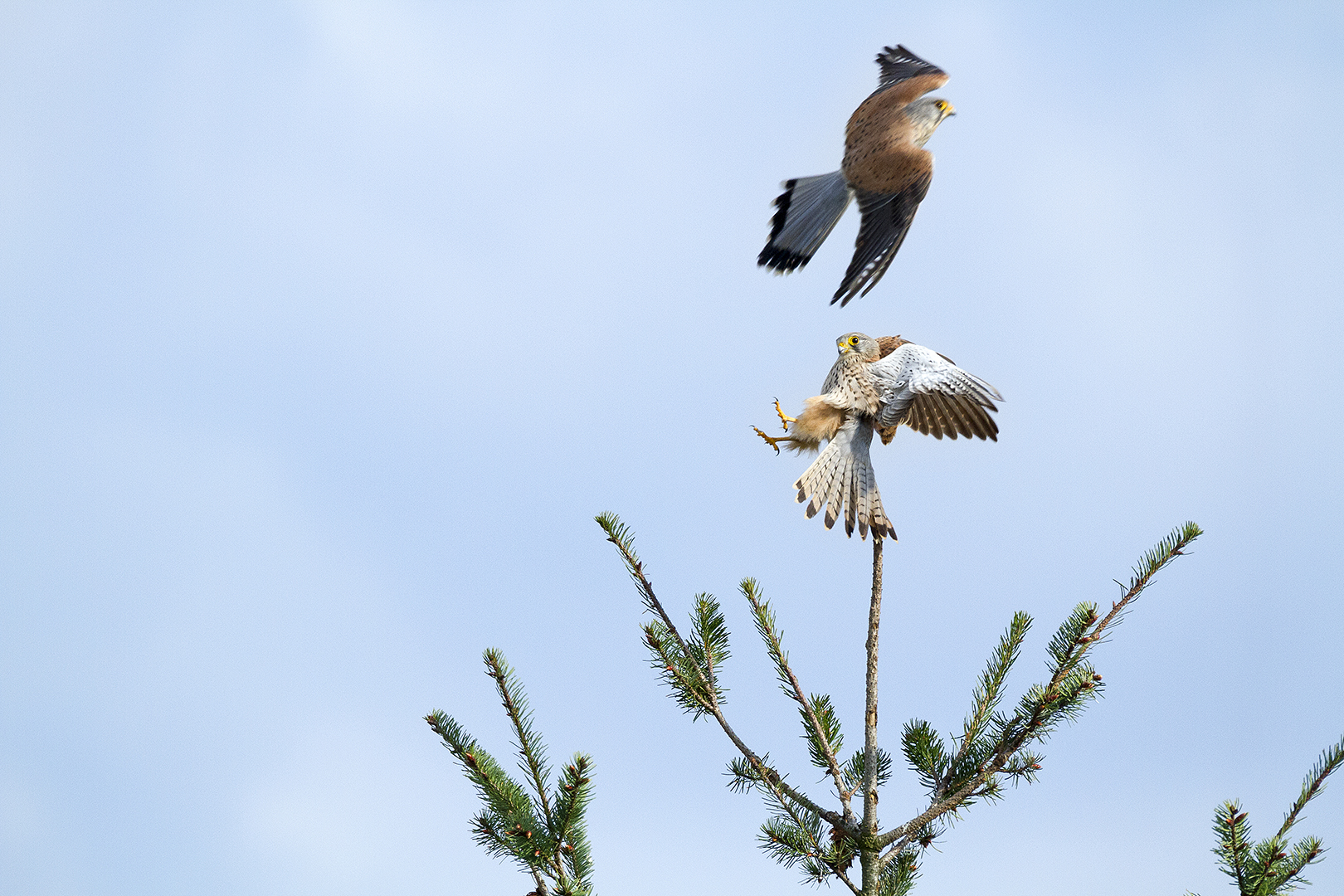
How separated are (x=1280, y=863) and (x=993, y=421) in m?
1.54

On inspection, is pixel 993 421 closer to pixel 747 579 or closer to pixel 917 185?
pixel 747 579

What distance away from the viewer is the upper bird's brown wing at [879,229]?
461 centimetres

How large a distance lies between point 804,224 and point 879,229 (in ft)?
1.78

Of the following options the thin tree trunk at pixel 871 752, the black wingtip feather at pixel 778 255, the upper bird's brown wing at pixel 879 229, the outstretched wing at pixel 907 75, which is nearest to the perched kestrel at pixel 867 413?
the thin tree trunk at pixel 871 752

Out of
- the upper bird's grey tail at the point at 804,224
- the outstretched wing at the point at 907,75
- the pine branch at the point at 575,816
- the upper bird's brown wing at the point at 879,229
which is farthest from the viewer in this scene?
the outstretched wing at the point at 907,75

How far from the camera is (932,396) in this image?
3.67m

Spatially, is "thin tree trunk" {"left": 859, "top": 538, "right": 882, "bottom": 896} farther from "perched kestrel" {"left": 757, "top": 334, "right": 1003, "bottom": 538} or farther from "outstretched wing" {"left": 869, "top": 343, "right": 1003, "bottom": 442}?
"outstretched wing" {"left": 869, "top": 343, "right": 1003, "bottom": 442}

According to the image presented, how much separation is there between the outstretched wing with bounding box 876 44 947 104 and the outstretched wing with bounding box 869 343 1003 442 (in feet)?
7.28

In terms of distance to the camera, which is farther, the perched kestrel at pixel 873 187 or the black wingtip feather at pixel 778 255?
the black wingtip feather at pixel 778 255

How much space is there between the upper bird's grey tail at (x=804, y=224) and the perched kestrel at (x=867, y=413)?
1.55m

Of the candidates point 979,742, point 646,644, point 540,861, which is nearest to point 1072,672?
point 979,742

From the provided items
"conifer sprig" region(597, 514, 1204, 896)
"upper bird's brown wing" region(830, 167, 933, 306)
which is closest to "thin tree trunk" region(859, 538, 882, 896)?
"conifer sprig" region(597, 514, 1204, 896)

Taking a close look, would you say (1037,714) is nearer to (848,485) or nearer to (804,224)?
(848,485)

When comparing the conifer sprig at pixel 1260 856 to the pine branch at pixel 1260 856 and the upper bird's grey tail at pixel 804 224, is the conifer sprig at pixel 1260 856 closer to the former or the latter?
the pine branch at pixel 1260 856
